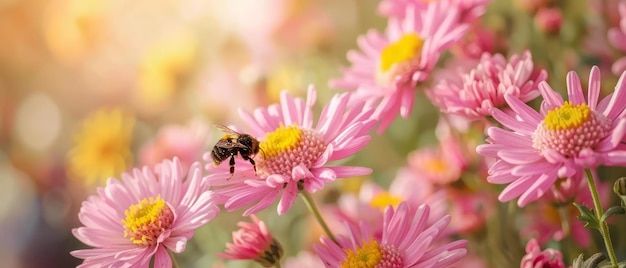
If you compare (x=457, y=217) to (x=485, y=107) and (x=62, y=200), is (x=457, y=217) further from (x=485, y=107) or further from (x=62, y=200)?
(x=62, y=200)

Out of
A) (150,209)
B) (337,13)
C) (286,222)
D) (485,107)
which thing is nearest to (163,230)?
(150,209)

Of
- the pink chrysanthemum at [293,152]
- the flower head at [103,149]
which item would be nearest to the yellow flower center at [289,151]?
the pink chrysanthemum at [293,152]

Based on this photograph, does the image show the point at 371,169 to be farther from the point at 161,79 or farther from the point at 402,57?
the point at 161,79

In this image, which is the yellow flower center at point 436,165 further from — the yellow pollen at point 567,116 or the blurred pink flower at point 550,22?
the yellow pollen at point 567,116

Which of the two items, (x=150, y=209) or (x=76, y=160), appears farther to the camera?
(x=76, y=160)

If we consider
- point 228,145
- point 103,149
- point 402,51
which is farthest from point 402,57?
point 103,149

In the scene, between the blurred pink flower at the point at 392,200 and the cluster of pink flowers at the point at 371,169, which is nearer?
the cluster of pink flowers at the point at 371,169

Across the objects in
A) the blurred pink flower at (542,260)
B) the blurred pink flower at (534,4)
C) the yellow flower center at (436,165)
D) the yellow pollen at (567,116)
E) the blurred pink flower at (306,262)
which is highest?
the blurred pink flower at (534,4)
